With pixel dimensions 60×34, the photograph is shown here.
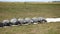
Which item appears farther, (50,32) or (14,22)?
(14,22)

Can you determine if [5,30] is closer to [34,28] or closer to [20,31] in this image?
[20,31]

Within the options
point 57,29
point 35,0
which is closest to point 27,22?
point 57,29

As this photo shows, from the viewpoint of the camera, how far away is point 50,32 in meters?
9.72

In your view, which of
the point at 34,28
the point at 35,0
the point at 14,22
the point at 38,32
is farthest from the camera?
the point at 35,0

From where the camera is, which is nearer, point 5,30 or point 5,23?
point 5,30

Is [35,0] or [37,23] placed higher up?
[35,0]

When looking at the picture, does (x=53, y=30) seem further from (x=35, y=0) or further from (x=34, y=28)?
(x=35, y=0)

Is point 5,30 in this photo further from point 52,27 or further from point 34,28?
point 52,27

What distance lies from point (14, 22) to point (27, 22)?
3.42 ft

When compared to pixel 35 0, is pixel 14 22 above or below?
below

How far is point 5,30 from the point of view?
9812mm

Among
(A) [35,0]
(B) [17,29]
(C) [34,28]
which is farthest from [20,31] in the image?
(A) [35,0]

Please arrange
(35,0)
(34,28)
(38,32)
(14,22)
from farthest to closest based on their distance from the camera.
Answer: (35,0), (14,22), (34,28), (38,32)

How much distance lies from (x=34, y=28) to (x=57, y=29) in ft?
5.18
